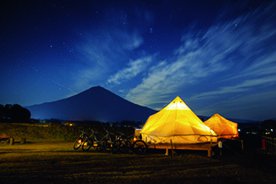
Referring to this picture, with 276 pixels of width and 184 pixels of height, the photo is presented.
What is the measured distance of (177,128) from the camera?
543 inches

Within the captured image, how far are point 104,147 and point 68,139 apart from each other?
10682mm

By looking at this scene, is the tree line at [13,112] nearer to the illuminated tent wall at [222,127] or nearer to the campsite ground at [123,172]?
the illuminated tent wall at [222,127]

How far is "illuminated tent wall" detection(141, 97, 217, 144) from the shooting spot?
535 inches

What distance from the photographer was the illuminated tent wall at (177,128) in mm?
13578

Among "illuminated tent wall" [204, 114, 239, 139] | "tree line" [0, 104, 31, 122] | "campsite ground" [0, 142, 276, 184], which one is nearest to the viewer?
"campsite ground" [0, 142, 276, 184]

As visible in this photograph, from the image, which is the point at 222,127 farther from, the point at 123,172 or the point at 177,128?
the point at 123,172

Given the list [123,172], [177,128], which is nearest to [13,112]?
[177,128]

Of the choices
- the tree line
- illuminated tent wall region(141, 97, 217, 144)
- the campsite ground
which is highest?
the tree line

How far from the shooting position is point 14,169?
8117 millimetres

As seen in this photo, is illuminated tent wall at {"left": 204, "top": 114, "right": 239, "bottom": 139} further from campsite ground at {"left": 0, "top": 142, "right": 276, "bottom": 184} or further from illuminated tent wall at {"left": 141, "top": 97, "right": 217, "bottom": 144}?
campsite ground at {"left": 0, "top": 142, "right": 276, "bottom": 184}

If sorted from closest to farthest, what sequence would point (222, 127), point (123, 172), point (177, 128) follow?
point (123, 172) → point (177, 128) → point (222, 127)

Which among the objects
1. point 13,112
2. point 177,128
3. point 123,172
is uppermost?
point 13,112

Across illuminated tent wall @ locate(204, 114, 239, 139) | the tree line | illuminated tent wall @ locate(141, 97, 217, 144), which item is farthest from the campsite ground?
the tree line

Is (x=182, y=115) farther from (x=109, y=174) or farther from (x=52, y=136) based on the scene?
(x=52, y=136)
